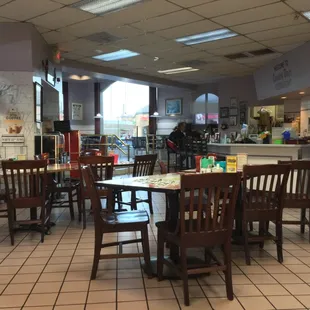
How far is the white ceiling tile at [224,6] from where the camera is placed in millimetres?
5105

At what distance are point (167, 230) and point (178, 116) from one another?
1257cm

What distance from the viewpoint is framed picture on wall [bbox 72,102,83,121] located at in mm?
16797

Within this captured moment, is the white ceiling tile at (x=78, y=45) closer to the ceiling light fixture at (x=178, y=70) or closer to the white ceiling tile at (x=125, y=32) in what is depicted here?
the white ceiling tile at (x=125, y=32)

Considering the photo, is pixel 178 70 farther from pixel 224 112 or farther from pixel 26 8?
pixel 26 8

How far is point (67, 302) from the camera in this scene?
270 cm

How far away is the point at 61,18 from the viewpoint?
19.0 feet

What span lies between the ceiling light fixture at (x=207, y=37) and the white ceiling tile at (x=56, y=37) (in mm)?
2196

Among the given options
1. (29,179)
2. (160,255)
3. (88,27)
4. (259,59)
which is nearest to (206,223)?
(160,255)

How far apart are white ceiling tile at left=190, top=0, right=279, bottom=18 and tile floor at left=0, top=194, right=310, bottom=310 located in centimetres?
342

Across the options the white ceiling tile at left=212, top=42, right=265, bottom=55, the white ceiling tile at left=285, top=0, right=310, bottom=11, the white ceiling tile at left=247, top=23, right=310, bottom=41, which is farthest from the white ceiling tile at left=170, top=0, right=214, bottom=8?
the white ceiling tile at left=212, top=42, right=265, bottom=55

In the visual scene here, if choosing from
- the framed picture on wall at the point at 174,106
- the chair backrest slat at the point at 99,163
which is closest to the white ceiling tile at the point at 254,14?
the chair backrest slat at the point at 99,163

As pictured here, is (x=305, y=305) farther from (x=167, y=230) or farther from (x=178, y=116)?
(x=178, y=116)

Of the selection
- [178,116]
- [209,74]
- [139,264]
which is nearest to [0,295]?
[139,264]

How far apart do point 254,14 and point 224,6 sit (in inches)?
25.9
